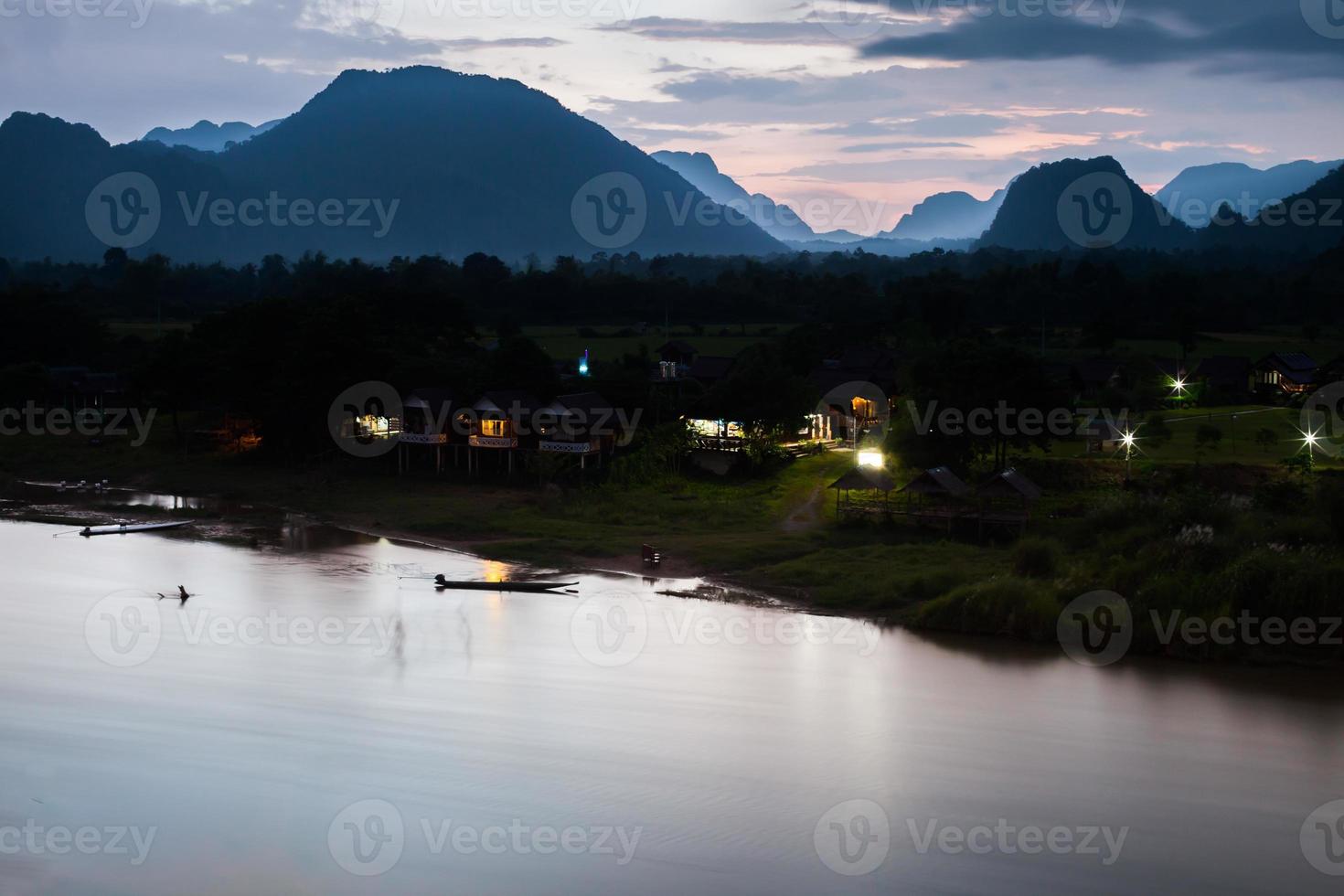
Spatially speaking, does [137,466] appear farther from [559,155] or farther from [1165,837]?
[559,155]

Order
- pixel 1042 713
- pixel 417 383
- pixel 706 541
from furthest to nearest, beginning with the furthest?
pixel 417 383
pixel 706 541
pixel 1042 713

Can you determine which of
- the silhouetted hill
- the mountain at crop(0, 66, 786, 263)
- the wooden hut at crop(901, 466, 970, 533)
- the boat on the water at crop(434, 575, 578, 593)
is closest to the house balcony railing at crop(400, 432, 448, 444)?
the boat on the water at crop(434, 575, 578, 593)

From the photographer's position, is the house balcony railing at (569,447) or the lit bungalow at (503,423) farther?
the lit bungalow at (503,423)

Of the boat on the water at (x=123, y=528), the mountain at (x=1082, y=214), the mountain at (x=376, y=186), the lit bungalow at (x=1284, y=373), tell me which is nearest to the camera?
the boat on the water at (x=123, y=528)

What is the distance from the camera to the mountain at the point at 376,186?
156 metres

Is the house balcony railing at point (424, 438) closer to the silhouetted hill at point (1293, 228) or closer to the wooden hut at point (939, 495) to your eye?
the wooden hut at point (939, 495)

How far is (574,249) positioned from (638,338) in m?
115

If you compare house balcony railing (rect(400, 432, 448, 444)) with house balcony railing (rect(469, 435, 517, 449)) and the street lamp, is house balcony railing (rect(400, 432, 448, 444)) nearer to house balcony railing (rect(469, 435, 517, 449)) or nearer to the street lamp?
house balcony railing (rect(469, 435, 517, 449))

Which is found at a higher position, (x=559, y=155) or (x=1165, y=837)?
(x=559, y=155)

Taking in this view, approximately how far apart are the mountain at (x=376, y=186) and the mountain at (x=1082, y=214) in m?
43.2

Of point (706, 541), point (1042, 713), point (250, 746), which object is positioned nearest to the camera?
point (250, 746)

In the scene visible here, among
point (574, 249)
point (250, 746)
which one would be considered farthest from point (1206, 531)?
point (574, 249)

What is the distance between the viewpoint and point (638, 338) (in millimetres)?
61844

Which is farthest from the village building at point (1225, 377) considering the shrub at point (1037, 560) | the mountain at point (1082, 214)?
the mountain at point (1082, 214)
